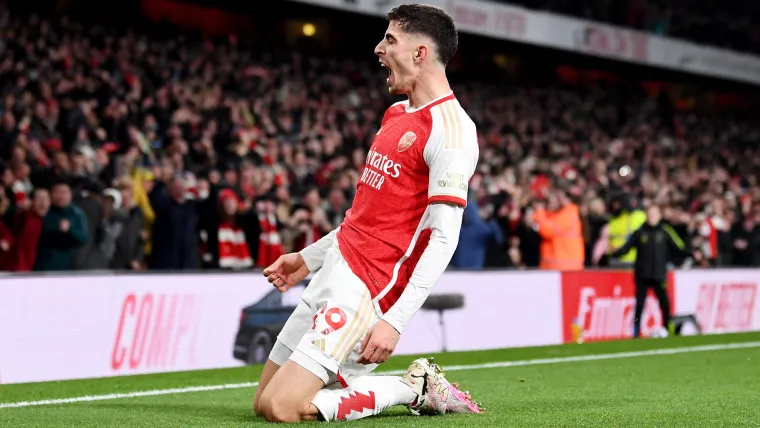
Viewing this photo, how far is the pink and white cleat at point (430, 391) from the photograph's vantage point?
606 cm

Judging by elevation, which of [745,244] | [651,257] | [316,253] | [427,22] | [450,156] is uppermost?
[427,22]

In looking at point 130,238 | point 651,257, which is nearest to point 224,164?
point 130,238

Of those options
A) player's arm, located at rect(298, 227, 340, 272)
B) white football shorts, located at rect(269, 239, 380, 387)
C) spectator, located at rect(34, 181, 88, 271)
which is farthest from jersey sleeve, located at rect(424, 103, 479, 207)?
Result: spectator, located at rect(34, 181, 88, 271)

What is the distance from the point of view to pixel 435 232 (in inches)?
216

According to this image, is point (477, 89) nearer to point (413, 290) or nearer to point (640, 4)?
point (640, 4)

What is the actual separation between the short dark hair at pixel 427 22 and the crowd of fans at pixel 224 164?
285 inches

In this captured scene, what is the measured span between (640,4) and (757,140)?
6.24 meters

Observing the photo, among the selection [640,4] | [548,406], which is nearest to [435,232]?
[548,406]

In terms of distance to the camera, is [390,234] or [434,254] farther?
[390,234]

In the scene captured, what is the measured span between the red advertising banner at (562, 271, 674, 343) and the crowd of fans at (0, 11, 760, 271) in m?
1.31

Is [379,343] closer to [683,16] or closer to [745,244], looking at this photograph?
[745,244]

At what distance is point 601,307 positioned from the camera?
16.1 meters

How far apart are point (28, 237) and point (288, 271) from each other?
662 centimetres

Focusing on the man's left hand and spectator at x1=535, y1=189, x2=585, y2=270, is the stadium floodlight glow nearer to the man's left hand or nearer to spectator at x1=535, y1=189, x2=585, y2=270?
spectator at x1=535, y1=189, x2=585, y2=270
